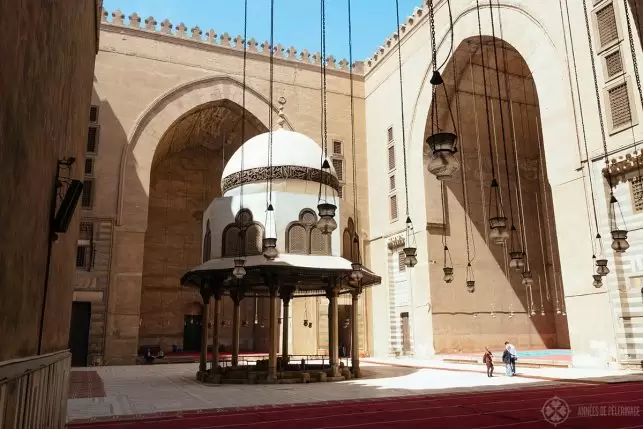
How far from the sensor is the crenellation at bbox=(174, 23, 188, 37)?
65.6 feet

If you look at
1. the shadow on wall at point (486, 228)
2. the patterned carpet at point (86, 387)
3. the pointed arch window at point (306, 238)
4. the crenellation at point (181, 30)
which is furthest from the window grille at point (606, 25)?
the crenellation at point (181, 30)

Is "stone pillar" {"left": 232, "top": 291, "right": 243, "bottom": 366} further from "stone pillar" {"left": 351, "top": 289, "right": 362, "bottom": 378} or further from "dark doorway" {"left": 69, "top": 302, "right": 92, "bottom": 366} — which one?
"dark doorway" {"left": 69, "top": 302, "right": 92, "bottom": 366}

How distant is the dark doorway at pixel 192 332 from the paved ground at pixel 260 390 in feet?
35.3

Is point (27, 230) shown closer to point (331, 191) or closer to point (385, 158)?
point (331, 191)

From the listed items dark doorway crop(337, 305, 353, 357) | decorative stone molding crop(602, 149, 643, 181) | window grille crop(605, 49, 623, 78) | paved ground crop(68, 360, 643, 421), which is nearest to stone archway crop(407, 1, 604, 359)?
decorative stone molding crop(602, 149, 643, 181)

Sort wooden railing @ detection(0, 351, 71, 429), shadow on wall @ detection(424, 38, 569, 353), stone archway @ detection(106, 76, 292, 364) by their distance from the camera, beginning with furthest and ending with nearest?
shadow on wall @ detection(424, 38, 569, 353), stone archway @ detection(106, 76, 292, 364), wooden railing @ detection(0, 351, 71, 429)

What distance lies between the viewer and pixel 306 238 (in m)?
11.1

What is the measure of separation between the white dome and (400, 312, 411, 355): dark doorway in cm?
830

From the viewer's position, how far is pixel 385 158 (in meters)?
20.7

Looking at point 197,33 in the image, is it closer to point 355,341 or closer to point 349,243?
point 349,243

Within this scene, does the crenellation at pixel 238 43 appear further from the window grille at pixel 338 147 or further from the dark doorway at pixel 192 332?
the dark doorway at pixel 192 332

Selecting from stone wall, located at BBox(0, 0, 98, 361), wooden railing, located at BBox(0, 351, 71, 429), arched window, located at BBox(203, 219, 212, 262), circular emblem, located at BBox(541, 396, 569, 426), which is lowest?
circular emblem, located at BBox(541, 396, 569, 426)

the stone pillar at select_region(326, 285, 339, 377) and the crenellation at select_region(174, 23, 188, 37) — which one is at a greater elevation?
the crenellation at select_region(174, 23, 188, 37)

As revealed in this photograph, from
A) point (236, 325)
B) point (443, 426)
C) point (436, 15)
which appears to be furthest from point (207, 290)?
point (436, 15)
